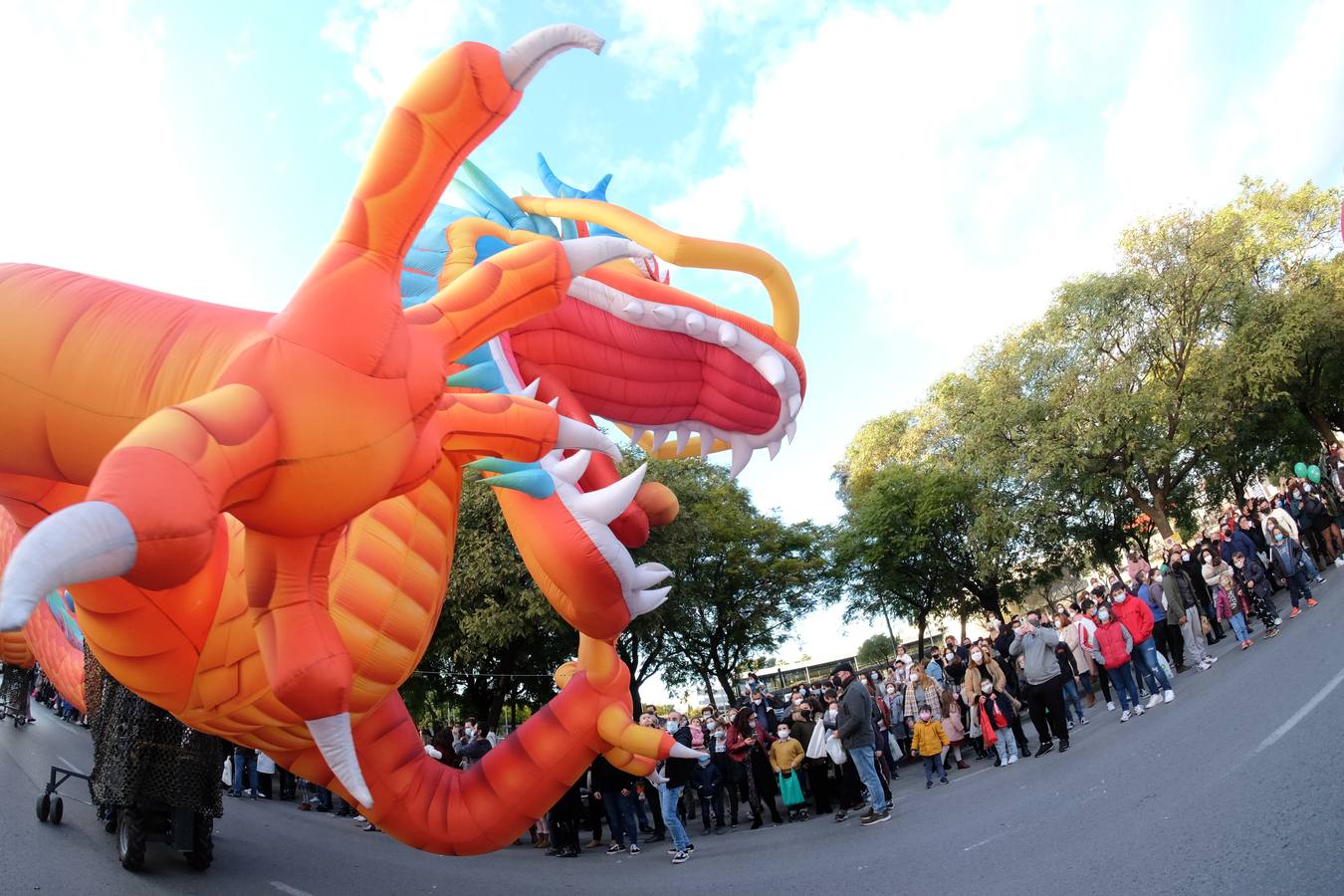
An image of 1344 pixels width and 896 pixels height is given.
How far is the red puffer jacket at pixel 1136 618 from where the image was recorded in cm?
913

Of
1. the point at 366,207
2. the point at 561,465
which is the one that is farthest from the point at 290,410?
the point at 561,465

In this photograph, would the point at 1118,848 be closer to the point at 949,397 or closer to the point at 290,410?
the point at 290,410

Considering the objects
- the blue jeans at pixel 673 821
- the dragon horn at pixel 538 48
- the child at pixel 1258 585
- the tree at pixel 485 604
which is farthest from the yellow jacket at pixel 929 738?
the dragon horn at pixel 538 48

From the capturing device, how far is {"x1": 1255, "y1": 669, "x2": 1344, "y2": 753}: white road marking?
5.66 m

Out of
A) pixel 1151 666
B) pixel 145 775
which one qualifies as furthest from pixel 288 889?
pixel 1151 666

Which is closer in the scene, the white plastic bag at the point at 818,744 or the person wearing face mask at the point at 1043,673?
the person wearing face mask at the point at 1043,673

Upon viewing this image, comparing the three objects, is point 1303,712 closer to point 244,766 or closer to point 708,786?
point 708,786

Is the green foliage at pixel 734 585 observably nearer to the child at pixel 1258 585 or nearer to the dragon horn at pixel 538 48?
the child at pixel 1258 585

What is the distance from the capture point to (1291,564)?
1191 centimetres

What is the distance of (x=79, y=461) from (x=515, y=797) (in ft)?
8.49

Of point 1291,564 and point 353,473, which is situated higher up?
point 1291,564

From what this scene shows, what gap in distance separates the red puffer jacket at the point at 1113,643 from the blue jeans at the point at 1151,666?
28cm

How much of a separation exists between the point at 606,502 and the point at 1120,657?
7301mm

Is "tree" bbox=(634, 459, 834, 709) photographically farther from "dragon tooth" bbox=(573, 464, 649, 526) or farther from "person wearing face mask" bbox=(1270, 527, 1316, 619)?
"dragon tooth" bbox=(573, 464, 649, 526)
